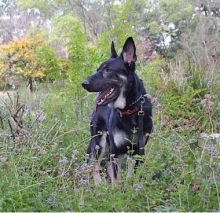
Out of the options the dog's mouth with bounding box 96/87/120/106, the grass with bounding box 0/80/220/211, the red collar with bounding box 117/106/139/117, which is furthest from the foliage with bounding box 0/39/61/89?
the grass with bounding box 0/80/220/211

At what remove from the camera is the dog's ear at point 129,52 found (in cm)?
414

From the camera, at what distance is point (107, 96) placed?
13.7 feet

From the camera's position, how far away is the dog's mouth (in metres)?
4.13

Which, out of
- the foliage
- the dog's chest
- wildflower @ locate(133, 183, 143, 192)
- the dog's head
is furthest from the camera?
the foliage

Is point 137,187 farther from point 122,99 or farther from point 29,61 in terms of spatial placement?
point 29,61

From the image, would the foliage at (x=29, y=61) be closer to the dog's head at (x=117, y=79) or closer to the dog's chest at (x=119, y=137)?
the dog's head at (x=117, y=79)

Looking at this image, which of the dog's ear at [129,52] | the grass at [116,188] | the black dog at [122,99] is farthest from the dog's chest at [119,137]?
the dog's ear at [129,52]

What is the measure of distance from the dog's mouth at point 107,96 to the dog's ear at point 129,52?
0.33 metres

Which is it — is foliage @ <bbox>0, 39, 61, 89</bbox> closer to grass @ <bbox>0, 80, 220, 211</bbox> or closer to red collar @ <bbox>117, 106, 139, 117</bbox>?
red collar @ <bbox>117, 106, 139, 117</bbox>

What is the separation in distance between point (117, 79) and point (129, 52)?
1.04ft

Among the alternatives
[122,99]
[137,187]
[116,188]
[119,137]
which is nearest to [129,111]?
[122,99]

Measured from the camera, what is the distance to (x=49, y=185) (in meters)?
2.75

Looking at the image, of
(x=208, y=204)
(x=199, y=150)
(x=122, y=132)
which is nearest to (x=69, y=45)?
(x=122, y=132)

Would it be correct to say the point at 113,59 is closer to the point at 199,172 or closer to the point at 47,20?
the point at 199,172
